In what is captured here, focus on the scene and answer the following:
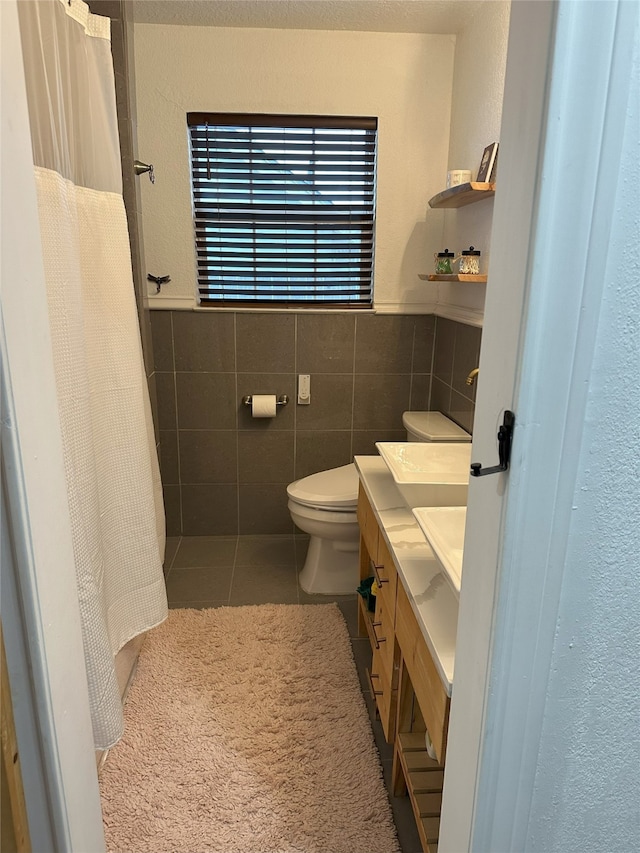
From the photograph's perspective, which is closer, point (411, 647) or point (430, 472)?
point (411, 647)

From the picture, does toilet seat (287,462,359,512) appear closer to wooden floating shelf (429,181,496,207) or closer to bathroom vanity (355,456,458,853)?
bathroom vanity (355,456,458,853)

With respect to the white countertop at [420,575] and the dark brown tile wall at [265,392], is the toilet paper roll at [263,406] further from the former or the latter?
the white countertop at [420,575]

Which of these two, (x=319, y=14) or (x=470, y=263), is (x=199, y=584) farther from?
(x=319, y=14)

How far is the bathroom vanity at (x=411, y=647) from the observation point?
49.4 inches

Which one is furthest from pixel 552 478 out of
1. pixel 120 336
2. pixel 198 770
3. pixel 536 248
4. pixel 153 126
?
pixel 153 126

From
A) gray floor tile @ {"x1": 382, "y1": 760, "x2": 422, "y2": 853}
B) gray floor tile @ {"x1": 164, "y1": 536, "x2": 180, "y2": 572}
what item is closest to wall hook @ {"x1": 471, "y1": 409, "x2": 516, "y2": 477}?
gray floor tile @ {"x1": 382, "y1": 760, "x2": 422, "y2": 853}

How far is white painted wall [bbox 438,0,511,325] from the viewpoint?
90.4 inches

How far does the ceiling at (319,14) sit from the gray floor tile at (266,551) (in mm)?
2392

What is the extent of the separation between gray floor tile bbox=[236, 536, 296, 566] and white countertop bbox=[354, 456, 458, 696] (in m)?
1.06

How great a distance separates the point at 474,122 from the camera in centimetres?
252

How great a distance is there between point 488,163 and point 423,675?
5.89 ft

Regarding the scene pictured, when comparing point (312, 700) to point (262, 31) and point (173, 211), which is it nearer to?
point (173, 211)

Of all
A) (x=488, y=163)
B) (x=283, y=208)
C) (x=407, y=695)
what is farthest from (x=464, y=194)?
(x=407, y=695)

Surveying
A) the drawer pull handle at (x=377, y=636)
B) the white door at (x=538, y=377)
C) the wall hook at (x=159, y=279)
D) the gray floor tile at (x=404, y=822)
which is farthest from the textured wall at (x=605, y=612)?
the wall hook at (x=159, y=279)
